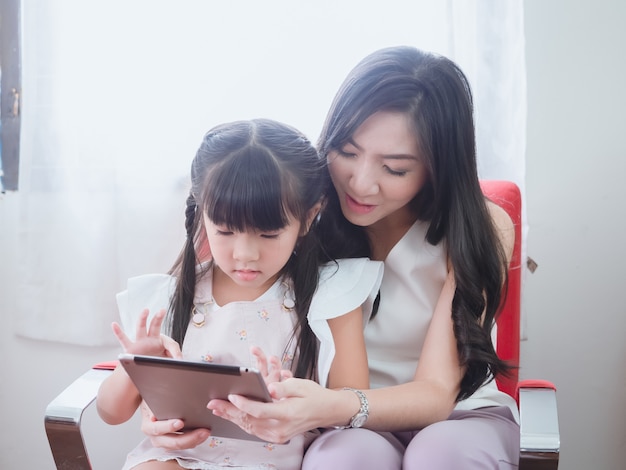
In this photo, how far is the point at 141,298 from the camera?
121cm

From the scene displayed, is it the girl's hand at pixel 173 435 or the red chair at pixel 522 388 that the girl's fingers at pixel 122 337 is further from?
the red chair at pixel 522 388

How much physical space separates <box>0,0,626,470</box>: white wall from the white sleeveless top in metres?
0.46

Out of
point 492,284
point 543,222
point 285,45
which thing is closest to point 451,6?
point 285,45

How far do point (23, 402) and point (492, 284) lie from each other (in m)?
1.22

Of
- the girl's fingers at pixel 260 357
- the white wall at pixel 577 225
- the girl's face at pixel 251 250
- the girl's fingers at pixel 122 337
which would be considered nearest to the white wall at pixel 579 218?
the white wall at pixel 577 225

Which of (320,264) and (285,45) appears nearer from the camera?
(320,264)

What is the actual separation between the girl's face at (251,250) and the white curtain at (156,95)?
559 millimetres

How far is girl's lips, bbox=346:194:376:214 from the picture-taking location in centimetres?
117

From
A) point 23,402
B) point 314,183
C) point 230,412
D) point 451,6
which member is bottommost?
point 23,402

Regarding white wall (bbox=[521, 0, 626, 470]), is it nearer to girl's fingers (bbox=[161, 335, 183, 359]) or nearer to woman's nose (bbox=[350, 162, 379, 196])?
woman's nose (bbox=[350, 162, 379, 196])

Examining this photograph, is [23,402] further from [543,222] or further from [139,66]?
[543,222]

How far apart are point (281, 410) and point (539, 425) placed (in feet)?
1.19

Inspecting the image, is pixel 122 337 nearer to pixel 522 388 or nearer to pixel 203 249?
pixel 203 249

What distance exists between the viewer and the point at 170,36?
1.58 meters
